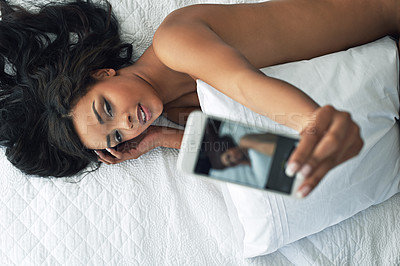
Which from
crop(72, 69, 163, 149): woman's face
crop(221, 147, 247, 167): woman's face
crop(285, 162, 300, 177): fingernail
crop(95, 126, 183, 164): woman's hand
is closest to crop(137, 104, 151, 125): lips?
crop(72, 69, 163, 149): woman's face

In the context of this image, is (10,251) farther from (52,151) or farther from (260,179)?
(260,179)

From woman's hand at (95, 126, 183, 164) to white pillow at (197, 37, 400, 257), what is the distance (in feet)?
0.74

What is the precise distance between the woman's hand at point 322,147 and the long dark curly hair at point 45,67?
0.73 meters

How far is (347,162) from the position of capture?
2.99 ft

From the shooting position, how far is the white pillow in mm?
930

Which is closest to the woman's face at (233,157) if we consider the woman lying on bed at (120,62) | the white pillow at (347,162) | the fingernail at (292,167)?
the fingernail at (292,167)

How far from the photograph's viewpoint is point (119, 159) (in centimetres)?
118

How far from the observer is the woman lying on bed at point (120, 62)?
994mm

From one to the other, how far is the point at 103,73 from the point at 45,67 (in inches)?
7.4

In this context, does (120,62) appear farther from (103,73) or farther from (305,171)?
(305,171)

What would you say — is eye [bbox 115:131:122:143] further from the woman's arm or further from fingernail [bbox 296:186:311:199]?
fingernail [bbox 296:186:311:199]

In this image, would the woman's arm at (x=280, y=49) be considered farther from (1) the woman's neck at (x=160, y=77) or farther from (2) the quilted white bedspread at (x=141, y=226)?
(2) the quilted white bedspread at (x=141, y=226)

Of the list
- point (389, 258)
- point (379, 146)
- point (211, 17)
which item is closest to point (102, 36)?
point (211, 17)

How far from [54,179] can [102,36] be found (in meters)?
0.48
